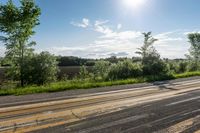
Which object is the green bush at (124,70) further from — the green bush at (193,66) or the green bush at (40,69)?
the green bush at (193,66)

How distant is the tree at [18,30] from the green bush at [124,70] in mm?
8910

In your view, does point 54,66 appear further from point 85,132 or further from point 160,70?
point 85,132

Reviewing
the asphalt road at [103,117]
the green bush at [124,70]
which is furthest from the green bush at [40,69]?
the asphalt road at [103,117]

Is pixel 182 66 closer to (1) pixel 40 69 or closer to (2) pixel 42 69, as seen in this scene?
(2) pixel 42 69

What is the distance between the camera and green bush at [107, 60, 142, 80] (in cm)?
2253

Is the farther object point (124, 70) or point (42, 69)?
point (124, 70)

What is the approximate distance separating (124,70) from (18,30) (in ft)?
36.7

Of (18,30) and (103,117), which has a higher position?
(18,30)

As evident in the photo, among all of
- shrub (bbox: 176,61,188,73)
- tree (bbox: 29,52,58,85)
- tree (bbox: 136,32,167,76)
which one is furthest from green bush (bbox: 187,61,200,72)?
tree (bbox: 29,52,58,85)

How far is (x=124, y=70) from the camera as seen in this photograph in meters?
22.7

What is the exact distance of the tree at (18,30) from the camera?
16.0m

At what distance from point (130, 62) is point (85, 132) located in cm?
1930

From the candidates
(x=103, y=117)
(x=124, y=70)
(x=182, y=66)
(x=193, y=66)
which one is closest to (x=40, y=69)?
(x=124, y=70)

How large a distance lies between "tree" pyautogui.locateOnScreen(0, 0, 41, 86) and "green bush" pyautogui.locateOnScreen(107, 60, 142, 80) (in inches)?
351
